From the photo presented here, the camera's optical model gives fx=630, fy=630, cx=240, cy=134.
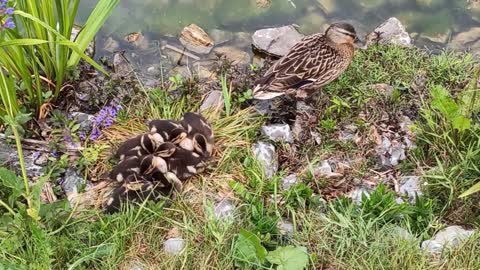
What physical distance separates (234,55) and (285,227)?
157cm

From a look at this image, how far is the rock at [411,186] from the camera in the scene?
11.0 feet

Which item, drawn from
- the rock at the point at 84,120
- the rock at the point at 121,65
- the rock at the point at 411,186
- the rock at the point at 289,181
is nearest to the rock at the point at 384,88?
the rock at the point at 411,186

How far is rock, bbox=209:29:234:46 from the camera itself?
4.45m

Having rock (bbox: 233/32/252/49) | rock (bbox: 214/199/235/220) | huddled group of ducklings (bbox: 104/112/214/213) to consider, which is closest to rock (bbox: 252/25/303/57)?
rock (bbox: 233/32/252/49)

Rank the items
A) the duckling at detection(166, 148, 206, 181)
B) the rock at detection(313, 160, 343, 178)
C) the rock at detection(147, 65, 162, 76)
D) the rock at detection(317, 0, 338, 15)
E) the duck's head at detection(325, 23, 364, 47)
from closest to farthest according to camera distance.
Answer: the duckling at detection(166, 148, 206, 181) < the rock at detection(313, 160, 343, 178) < the duck's head at detection(325, 23, 364, 47) < the rock at detection(147, 65, 162, 76) < the rock at detection(317, 0, 338, 15)

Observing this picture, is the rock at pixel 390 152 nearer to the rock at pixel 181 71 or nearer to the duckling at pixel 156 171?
the duckling at pixel 156 171

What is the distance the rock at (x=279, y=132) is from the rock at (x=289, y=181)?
241mm

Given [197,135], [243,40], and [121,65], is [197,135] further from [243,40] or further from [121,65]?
[243,40]

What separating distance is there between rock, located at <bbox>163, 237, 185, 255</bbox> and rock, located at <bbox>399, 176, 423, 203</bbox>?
1.21 metres

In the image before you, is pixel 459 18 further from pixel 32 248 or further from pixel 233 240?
pixel 32 248

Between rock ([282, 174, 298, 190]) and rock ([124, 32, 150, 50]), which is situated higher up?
rock ([124, 32, 150, 50])

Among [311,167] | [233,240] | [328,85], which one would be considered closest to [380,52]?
[328,85]

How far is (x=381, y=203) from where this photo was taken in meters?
3.11

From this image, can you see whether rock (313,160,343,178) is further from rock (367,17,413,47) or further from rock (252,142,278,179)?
rock (367,17,413,47)
